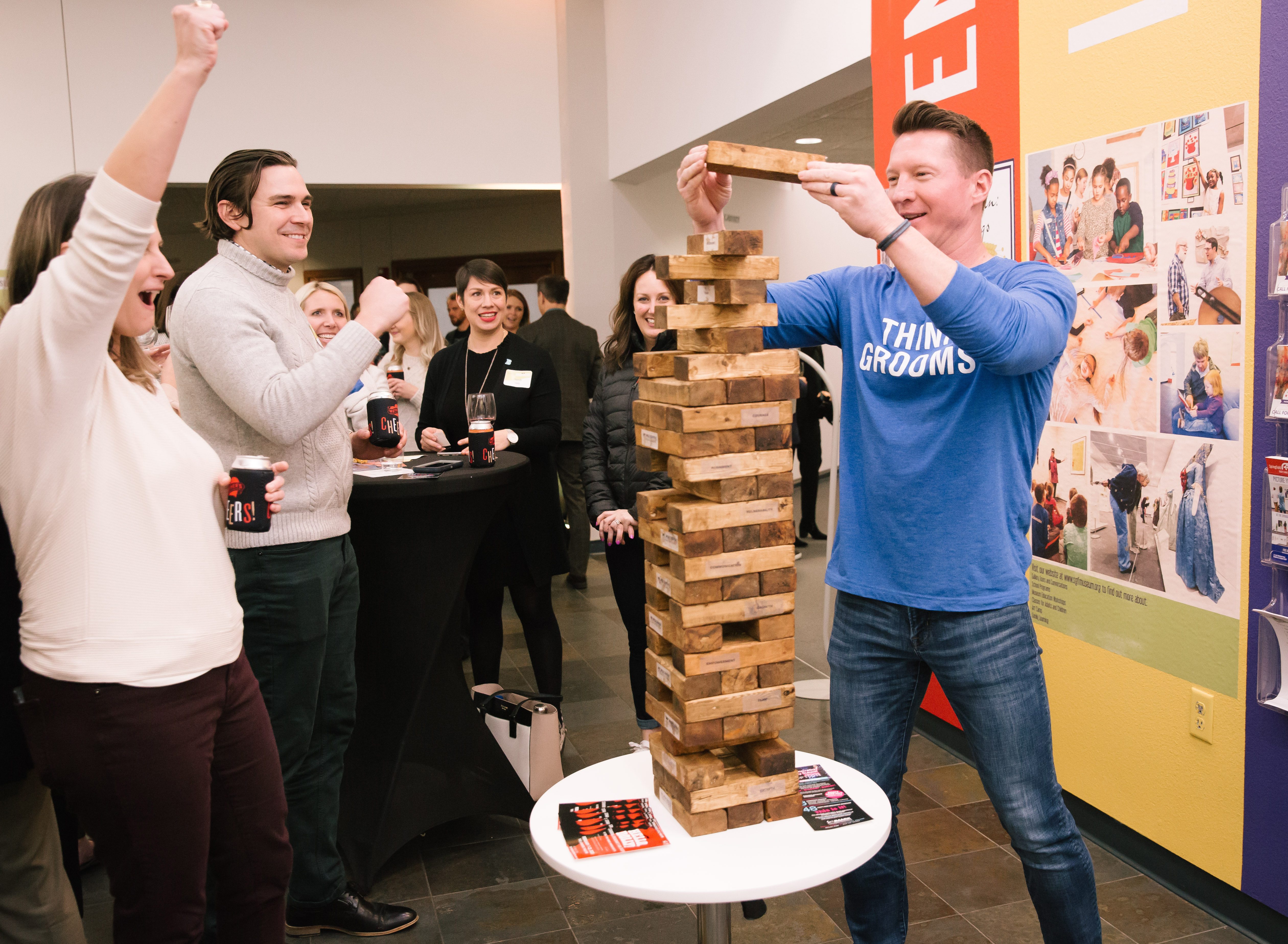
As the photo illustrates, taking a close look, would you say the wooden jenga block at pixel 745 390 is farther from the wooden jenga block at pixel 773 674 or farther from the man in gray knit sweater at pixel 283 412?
the man in gray knit sweater at pixel 283 412

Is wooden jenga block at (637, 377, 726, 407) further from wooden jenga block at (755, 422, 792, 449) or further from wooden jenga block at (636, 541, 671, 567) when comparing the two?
wooden jenga block at (636, 541, 671, 567)

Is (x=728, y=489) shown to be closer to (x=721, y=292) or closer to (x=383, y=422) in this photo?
(x=721, y=292)

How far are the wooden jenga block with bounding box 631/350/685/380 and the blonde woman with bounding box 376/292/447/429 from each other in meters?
3.20

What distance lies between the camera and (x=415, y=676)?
2594 millimetres

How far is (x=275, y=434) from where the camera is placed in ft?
6.07

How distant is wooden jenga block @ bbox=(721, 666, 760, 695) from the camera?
1347 millimetres

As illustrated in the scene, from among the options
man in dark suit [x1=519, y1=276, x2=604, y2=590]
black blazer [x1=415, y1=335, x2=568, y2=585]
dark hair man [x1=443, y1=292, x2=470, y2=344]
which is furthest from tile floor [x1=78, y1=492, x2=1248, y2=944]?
dark hair man [x1=443, y1=292, x2=470, y2=344]

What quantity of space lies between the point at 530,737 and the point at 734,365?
181 cm

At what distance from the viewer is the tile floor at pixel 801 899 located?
2297mm

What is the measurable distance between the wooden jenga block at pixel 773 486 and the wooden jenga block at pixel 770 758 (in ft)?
1.11

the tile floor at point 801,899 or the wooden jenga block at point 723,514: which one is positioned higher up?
the wooden jenga block at point 723,514

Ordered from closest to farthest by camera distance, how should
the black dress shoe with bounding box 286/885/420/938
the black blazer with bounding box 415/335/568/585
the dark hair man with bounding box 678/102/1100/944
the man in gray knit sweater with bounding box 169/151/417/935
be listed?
the dark hair man with bounding box 678/102/1100/944 → the man in gray knit sweater with bounding box 169/151/417/935 → the black dress shoe with bounding box 286/885/420/938 → the black blazer with bounding box 415/335/568/585

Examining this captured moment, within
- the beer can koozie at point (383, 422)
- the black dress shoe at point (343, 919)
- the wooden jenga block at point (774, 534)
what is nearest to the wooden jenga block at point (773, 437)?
the wooden jenga block at point (774, 534)

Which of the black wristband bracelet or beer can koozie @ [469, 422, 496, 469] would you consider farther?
beer can koozie @ [469, 422, 496, 469]
